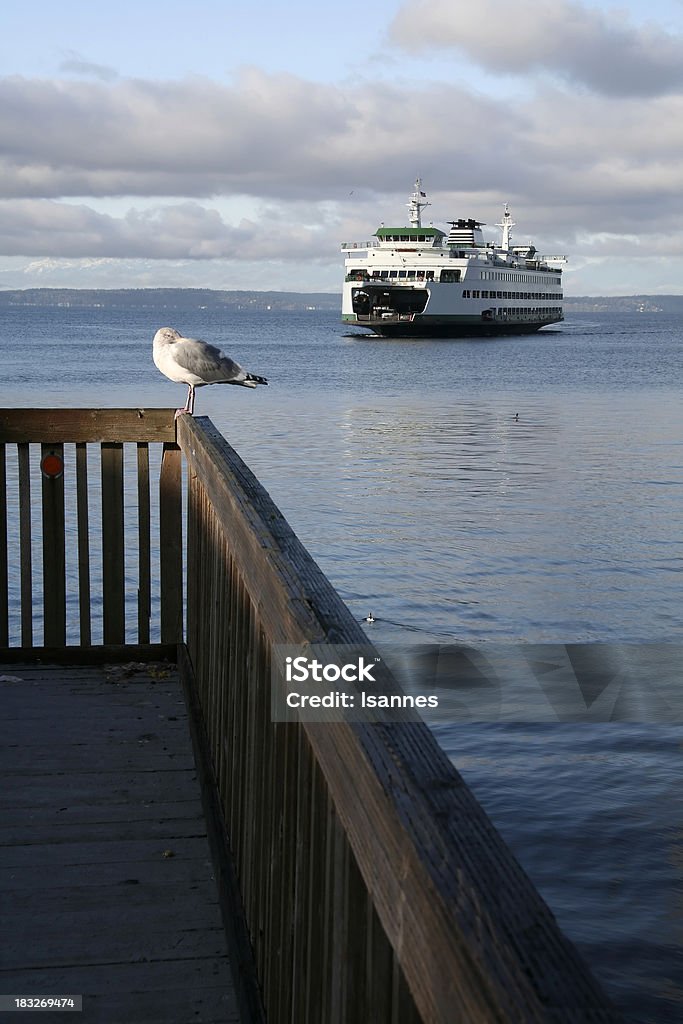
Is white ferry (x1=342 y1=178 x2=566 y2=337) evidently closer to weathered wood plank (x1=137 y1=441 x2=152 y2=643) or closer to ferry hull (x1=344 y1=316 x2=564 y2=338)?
ferry hull (x1=344 y1=316 x2=564 y2=338)

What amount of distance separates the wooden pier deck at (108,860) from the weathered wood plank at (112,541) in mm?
422

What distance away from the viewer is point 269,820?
248 cm

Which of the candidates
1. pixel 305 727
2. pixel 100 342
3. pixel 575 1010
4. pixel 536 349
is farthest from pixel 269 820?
pixel 100 342

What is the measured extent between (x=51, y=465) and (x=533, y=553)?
36.4 feet

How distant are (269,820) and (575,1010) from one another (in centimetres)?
162

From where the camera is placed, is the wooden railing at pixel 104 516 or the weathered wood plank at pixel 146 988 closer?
the weathered wood plank at pixel 146 988

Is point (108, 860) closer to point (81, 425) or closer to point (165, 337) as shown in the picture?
point (81, 425)

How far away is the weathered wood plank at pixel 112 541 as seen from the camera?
5223mm

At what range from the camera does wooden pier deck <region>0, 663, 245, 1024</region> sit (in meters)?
2.74

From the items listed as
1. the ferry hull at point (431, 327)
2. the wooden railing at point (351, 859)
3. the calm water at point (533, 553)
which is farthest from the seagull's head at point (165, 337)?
the ferry hull at point (431, 327)

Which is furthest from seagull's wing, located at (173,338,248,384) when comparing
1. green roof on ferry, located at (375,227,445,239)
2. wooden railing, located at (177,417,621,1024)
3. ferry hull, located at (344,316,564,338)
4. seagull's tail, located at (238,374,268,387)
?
green roof on ferry, located at (375,227,445,239)

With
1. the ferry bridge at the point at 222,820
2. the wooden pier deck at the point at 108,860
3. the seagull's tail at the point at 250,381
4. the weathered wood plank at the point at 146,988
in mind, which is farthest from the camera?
the seagull's tail at the point at 250,381

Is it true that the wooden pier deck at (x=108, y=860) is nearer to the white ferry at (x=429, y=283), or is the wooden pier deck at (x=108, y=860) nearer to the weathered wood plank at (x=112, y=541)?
the weathered wood plank at (x=112, y=541)

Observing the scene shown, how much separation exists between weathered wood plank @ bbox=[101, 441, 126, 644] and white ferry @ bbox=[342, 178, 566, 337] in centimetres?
9378
